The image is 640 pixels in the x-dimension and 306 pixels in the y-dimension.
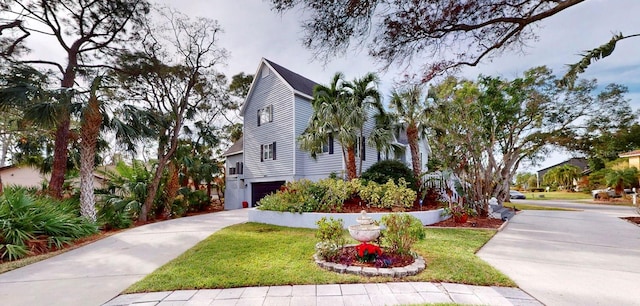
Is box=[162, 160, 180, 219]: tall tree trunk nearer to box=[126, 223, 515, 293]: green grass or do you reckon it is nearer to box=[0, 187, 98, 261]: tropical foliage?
box=[0, 187, 98, 261]: tropical foliage

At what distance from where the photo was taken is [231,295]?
3.88 metres

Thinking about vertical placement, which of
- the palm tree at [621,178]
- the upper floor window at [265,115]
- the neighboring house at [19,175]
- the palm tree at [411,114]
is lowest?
the palm tree at [621,178]

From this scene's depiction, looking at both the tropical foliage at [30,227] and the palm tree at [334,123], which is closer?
the tropical foliage at [30,227]

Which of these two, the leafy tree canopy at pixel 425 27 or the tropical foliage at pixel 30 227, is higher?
the leafy tree canopy at pixel 425 27

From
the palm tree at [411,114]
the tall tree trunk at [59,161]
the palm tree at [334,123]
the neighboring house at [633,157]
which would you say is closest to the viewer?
the tall tree trunk at [59,161]

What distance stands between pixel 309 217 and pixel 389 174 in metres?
4.20

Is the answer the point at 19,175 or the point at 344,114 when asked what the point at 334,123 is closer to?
the point at 344,114

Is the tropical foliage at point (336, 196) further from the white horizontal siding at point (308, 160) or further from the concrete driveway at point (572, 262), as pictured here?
the white horizontal siding at point (308, 160)

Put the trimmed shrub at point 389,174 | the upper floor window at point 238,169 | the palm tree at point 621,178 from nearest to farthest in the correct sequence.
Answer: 1. the trimmed shrub at point 389,174
2. the upper floor window at point 238,169
3. the palm tree at point 621,178

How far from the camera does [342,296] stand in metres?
3.80

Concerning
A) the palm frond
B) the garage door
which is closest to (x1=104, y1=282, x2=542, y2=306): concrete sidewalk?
the palm frond

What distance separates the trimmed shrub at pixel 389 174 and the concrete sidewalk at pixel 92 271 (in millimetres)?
6768

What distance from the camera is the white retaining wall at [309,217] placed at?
916 cm

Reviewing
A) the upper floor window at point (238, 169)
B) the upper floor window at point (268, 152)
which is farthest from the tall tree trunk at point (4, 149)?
the upper floor window at point (268, 152)
